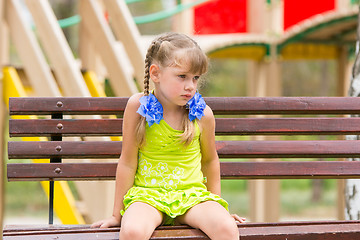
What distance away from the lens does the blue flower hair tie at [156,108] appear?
290cm

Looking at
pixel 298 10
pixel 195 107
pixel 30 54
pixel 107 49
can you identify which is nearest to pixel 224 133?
pixel 195 107

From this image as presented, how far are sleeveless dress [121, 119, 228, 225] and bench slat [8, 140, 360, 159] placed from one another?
1.07 ft

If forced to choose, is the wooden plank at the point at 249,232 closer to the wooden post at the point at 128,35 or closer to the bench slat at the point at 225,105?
the bench slat at the point at 225,105

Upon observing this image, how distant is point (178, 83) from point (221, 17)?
540 cm

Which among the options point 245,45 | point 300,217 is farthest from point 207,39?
point 300,217

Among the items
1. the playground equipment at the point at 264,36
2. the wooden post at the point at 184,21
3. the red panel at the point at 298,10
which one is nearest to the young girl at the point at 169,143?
the playground equipment at the point at 264,36

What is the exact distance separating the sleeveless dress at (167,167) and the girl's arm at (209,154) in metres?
0.04

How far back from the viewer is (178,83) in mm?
2869

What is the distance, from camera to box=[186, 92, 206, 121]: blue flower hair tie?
9.68 ft

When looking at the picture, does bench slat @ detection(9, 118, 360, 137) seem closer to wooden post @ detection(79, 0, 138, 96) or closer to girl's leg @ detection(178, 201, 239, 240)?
girl's leg @ detection(178, 201, 239, 240)

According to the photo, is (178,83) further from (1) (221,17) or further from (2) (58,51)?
(1) (221,17)

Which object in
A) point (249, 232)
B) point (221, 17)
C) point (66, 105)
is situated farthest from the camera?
point (221, 17)

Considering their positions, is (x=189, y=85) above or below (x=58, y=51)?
below

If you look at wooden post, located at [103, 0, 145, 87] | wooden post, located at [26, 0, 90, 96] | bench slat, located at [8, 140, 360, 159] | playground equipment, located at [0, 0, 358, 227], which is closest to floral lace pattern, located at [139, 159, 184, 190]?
bench slat, located at [8, 140, 360, 159]
